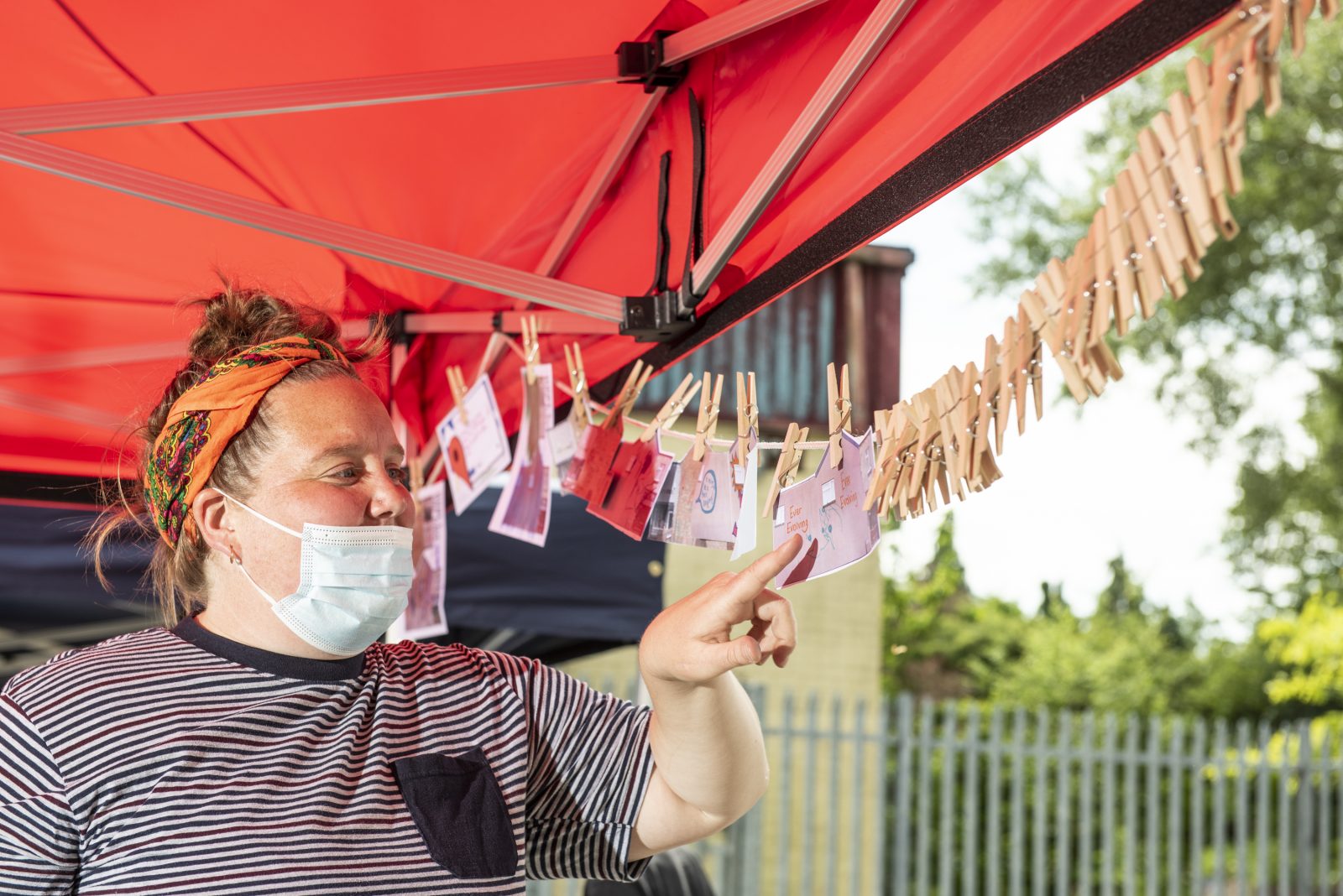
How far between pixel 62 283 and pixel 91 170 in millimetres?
989

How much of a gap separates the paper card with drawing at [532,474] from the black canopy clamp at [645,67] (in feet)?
1.97

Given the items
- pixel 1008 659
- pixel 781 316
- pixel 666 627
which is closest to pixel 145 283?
pixel 666 627

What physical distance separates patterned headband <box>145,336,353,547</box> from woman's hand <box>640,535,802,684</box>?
1.90ft

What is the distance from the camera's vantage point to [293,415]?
1.57m

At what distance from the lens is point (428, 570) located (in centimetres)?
310

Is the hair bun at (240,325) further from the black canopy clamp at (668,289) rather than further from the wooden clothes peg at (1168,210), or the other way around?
the wooden clothes peg at (1168,210)

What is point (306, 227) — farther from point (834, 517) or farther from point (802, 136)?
point (834, 517)

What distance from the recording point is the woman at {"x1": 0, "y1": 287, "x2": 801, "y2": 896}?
53.2 inches

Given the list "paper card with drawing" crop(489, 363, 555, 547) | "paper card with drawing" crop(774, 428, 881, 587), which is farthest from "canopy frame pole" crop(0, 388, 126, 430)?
"paper card with drawing" crop(774, 428, 881, 587)

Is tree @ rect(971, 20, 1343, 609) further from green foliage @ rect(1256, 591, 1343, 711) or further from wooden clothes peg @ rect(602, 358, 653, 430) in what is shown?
wooden clothes peg @ rect(602, 358, 653, 430)

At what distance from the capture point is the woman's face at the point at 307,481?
1543mm

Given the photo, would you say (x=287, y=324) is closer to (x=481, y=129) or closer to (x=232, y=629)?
(x=232, y=629)

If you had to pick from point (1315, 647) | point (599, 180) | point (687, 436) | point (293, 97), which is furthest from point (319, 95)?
point (1315, 647)

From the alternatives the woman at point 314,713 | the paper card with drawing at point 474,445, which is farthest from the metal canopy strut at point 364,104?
the paper card with drawing at point 474,445
